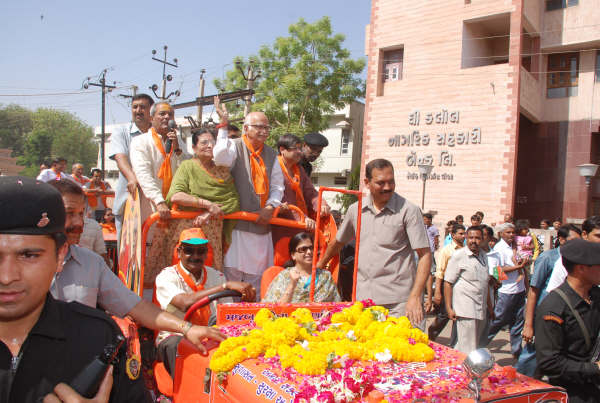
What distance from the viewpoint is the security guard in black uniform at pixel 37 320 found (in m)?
1.40

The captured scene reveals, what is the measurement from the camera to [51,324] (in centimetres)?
149

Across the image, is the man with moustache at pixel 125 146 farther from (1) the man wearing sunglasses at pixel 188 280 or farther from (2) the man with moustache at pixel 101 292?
(2) the man with moustache at pixel 101 292

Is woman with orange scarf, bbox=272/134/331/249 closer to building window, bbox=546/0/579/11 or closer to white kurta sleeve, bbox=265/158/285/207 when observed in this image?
white kurta sleeve, bbox=265/158/285/207

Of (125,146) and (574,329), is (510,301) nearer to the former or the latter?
(574,329)

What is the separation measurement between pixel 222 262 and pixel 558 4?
20766 mm

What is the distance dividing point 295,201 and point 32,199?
156 inches

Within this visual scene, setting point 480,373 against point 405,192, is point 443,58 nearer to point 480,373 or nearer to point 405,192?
point 405,192

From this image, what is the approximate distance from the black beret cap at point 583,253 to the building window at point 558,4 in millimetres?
19920

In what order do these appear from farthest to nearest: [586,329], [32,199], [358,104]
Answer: [358,104] → [586,329] → [32,199]

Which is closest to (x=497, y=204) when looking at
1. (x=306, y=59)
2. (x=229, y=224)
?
(x=306, y=59)

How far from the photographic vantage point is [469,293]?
19.5 ft

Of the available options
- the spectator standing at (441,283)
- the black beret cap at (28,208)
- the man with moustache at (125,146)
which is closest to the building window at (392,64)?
the spectator standing at (441,283)

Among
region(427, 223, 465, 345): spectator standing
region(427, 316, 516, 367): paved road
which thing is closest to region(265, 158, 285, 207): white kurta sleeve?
region(427, 223, 465, 345): spectator standing

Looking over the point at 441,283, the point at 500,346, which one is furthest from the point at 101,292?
the point at 500,346
